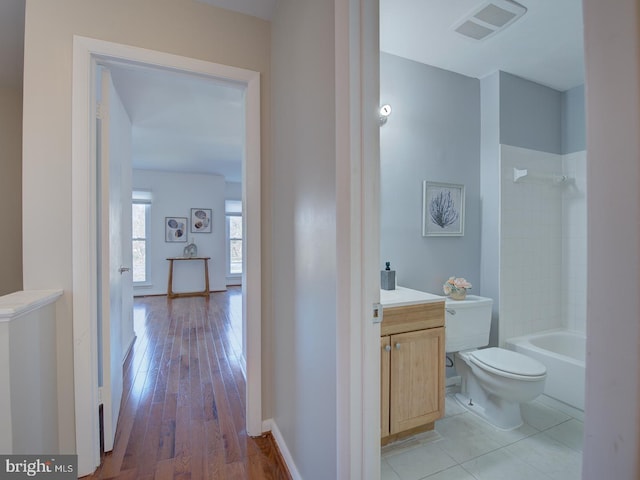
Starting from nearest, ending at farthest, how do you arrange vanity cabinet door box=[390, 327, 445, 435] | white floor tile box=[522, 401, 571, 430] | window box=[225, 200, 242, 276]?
vanity cabinet door box=[390, 327, 445, 435]
white floor tile box=[522, 401, 571, 430]
window box=[225, 200, 242, 276]

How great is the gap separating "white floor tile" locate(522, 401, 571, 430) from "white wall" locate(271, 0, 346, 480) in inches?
65.4

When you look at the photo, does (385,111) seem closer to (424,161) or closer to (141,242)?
(424,161)

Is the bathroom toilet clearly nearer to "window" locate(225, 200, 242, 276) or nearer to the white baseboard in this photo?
the white baseboard

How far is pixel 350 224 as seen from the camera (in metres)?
0.94

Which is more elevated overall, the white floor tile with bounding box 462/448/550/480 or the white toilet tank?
the white toilet tank

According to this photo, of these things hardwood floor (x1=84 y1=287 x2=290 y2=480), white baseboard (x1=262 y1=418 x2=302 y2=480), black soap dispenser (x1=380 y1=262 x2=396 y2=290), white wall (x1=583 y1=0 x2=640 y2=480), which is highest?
white wall (x1=583 y1=0 x2=640 y2=480)

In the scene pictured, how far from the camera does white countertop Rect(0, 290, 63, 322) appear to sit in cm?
108

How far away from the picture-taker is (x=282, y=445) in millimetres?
1603

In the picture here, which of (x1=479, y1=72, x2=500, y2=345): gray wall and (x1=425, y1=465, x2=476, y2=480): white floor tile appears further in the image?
(x1=479, y1=72, x2=500, y2=345): gray wall

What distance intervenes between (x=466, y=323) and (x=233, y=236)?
6.10 metres

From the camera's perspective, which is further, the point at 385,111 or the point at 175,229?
the point at 175,229

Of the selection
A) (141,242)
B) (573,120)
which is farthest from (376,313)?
(141,242)

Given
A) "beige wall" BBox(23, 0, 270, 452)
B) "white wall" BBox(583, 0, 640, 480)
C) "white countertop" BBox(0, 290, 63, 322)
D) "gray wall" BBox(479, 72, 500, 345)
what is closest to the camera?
"white wall" BBox(583, 0, 640, 480)

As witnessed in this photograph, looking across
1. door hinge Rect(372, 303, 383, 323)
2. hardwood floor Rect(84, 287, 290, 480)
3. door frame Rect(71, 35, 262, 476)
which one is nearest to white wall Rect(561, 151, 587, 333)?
door hinge Rect(372, 303, 383, 323)
